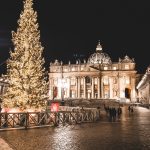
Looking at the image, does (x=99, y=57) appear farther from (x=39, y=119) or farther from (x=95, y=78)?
(x=39, y=119)

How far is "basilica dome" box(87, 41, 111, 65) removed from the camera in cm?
14025

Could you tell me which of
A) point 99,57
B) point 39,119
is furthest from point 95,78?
point 39,119

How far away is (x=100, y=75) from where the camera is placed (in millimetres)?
132000

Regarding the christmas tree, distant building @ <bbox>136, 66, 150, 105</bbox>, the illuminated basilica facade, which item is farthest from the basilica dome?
the christmas tree

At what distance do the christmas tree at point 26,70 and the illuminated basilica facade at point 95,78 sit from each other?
103122 mm

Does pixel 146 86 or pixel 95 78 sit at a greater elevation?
pixel 95 78

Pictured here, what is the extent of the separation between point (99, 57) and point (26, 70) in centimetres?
11932

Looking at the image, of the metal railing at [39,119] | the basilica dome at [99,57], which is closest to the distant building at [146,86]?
the basilica dome at [99,57]

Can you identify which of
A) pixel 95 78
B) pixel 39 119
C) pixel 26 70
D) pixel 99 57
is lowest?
pixel 39 119

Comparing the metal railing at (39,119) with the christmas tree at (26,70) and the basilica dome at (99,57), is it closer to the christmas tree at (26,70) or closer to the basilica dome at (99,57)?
the christmas tree at (26,70)

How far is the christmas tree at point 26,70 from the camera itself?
24.2 m

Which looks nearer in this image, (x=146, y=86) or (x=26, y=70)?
(x=26, y=70)

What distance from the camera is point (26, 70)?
2438cm

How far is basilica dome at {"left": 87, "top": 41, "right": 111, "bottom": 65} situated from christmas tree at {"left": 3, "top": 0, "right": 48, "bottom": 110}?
114 m
